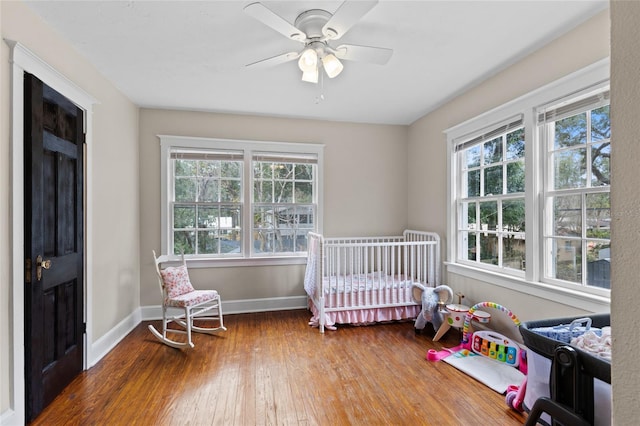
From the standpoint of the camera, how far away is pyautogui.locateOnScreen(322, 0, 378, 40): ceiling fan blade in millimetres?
1452

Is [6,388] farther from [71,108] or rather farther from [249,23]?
[249,23]

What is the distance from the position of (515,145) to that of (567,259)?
3.28 feet

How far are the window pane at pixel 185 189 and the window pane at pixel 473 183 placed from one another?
307 cm

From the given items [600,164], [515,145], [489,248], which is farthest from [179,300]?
[600,164]

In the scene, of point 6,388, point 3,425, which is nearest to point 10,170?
point 6,388

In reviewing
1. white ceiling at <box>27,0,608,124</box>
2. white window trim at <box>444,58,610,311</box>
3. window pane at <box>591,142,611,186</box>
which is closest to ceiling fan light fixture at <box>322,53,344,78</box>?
white ceiling at <box>27,0,608,124</box>

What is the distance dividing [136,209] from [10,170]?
1.70 metres

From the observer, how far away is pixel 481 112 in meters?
2.82

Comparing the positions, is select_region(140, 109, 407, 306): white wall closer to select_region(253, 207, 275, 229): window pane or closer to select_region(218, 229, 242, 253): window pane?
select_region(218, 229, 242, 253): window pane

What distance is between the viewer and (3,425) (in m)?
1.58

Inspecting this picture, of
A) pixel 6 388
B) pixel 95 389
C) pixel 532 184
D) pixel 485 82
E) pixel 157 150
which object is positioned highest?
pixel 485 82

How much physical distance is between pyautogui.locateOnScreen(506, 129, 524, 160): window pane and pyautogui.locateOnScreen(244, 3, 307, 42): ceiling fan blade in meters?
1.93

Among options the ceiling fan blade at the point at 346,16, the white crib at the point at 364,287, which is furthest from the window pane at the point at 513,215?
the ceiling fan blade at the point at 346,16

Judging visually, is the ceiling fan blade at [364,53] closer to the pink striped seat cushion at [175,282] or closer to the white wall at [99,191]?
the white wall at [99,191]
